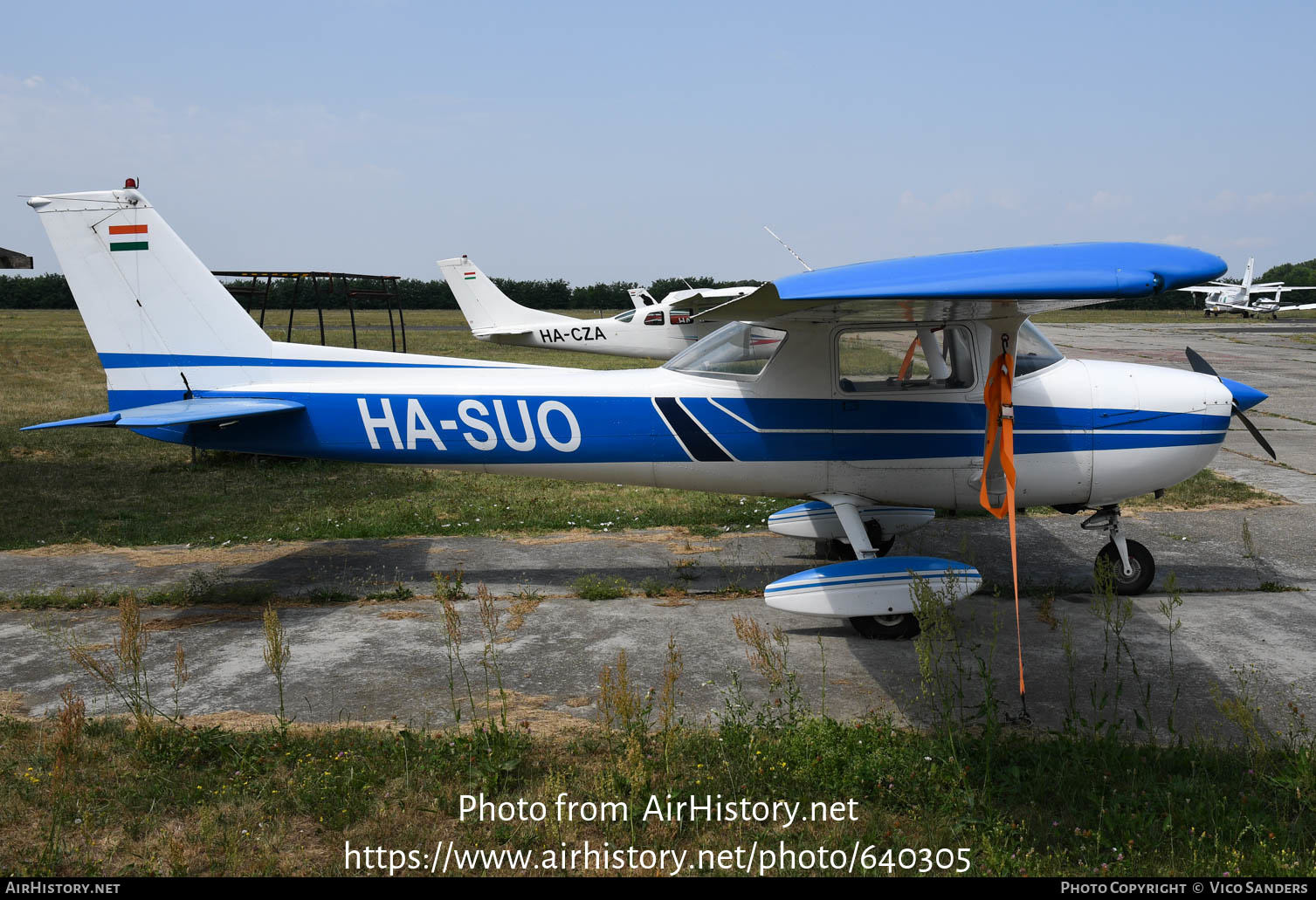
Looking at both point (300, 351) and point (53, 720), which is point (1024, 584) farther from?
point (53, 720)

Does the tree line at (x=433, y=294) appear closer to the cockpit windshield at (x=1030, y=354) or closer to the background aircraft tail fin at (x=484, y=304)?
the background aircraft tail fin at (x=484, y=304)

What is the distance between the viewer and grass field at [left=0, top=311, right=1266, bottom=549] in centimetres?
859

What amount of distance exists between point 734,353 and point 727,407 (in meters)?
0.40

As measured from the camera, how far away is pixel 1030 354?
6184 millimetres

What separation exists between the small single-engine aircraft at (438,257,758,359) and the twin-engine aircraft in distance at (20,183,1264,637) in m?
16.3

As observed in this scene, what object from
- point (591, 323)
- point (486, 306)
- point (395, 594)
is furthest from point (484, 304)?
point (395, 594)

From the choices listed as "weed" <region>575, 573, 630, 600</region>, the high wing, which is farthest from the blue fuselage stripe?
the high wing

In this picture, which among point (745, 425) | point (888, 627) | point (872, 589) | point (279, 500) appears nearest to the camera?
point (872, 589)

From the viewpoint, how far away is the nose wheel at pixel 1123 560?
20.5 ft

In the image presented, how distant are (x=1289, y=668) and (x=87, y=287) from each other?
8.13 meters

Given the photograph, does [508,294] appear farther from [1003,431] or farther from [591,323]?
[1003,431]

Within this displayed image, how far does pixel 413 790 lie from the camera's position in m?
3.79

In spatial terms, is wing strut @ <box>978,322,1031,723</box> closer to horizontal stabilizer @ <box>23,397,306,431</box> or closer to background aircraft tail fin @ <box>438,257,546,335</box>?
horizontal stabilizer @ <box>23,397,306,431</box>
